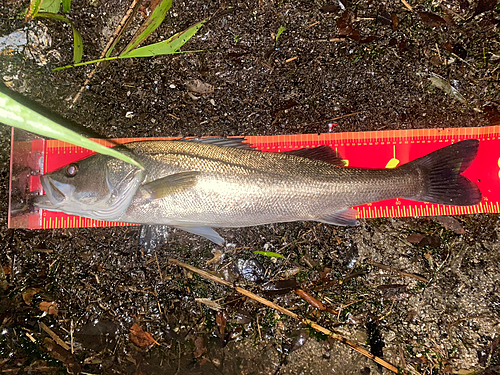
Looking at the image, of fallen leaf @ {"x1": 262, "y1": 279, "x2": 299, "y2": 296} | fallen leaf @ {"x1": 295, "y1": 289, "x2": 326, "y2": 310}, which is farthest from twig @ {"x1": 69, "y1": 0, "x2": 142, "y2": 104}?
fallen leaf @ {"x1": 295, "y1": 289, "x2": 326, "y2": 310}

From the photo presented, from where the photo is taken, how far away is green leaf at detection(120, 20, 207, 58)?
9.70ft

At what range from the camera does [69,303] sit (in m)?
3.05

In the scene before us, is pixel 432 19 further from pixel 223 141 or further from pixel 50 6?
pixel 50 6

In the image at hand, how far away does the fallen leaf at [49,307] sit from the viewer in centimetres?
305

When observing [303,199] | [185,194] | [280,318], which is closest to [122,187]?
[185,194]

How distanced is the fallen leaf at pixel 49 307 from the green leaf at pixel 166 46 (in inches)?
95.5

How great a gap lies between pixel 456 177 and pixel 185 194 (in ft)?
7.62

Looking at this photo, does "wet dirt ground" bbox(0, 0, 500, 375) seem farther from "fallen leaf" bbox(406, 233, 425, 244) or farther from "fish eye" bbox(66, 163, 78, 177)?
"fish eye" bbox(66, 163, 78, 177)

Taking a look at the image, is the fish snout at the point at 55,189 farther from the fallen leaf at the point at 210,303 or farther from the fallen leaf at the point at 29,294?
the fallen leaf at the point at 210,303

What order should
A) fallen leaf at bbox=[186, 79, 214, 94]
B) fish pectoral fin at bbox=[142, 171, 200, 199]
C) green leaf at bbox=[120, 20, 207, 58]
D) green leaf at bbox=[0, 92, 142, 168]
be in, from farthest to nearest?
fallen leaf at bbox=[186, 79, 214, 94] < green leaf at bbox=[120, 20, 207, 58] < fish pectoral fin at bbox=[142, 171, 200, 199] < green leaf at bbox=[0, 92, 142, 168]

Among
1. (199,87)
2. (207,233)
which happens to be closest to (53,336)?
(207,233)

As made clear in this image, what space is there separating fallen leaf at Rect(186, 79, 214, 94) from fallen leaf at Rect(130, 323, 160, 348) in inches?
89.8

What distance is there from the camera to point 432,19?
305 centimetres

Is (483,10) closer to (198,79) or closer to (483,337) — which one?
(198,79)
